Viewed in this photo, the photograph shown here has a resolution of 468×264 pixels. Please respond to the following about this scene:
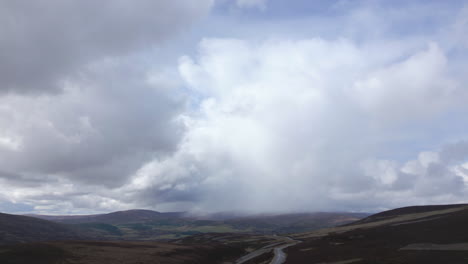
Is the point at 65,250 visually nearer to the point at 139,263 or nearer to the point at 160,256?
the point at 139,263

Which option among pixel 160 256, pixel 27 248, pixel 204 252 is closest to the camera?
pixel 27 248

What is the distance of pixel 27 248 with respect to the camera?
70.9 meters

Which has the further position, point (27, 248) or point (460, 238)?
point (27, 248)

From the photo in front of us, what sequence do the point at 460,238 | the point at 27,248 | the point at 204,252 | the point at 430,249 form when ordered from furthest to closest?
the point at 204,252, the point at 27,248, the point at 460,238, the point at 430,249

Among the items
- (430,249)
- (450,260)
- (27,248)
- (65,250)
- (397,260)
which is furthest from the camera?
(65,250)

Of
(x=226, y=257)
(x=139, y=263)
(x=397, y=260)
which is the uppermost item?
(x=397, y=260)

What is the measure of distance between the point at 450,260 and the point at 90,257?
7353 centimetres

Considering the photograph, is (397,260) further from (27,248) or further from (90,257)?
(27,248)

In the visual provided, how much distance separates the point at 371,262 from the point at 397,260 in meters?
4.17

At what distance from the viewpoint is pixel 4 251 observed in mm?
66438

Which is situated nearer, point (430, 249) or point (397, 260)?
point (397, 260)

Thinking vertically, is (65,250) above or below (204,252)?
above

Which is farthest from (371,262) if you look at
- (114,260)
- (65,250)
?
(65,250)

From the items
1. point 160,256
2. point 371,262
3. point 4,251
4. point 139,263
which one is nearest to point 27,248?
point 4,251
